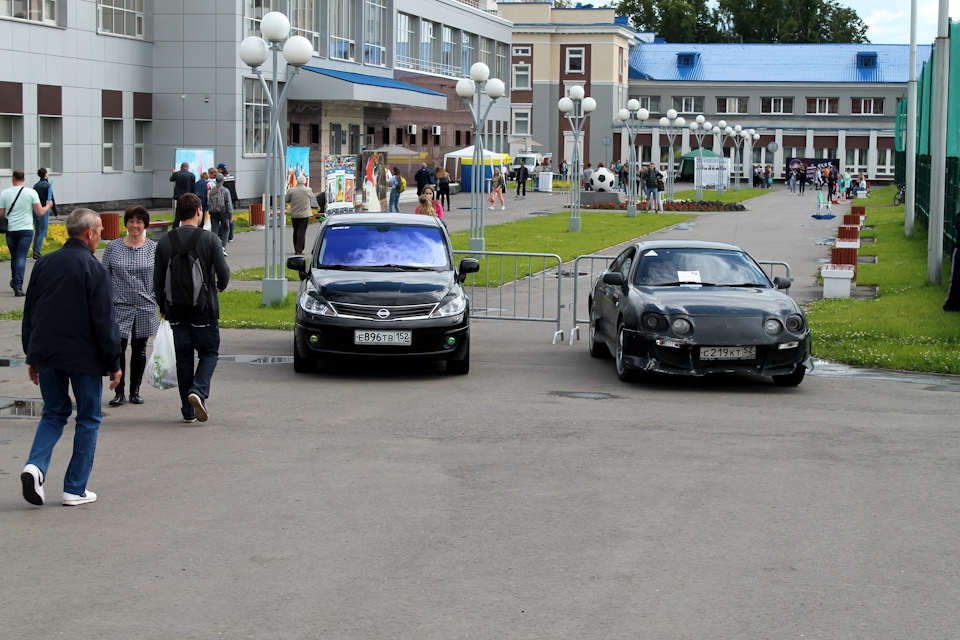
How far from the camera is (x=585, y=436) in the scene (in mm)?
9398

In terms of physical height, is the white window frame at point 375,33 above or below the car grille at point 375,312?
above

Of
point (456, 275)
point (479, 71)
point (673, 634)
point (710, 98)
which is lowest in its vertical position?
point (673, 634)

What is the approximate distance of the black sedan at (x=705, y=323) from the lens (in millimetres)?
11617

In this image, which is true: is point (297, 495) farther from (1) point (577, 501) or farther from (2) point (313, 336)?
(2) point (313, 336)

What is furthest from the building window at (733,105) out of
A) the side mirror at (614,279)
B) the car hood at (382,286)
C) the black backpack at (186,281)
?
the black backpack at (186,281)

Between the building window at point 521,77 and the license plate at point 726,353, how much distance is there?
89.6 meters

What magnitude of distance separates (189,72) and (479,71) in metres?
17.9

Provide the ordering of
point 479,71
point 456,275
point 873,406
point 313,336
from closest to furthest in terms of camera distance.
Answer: point 873,406, point 313,336, point 456,275, point 479,71

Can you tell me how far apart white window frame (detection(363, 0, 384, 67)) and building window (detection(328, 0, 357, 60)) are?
0.64m

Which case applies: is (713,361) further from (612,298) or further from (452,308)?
(452,308)

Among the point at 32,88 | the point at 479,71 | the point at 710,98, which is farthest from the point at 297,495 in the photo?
the point at 710,98

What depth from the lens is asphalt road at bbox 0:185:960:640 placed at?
17.5 ft

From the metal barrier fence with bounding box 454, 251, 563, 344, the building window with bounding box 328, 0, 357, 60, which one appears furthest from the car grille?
the building window with bounding box 328, 0, 357, 60

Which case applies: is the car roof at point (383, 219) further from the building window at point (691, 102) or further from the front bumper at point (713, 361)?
the building window at point (691, 102)
